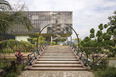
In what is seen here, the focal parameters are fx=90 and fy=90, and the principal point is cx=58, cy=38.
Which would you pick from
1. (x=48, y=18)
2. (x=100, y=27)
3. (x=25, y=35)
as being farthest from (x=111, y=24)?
(x=25, y=35)

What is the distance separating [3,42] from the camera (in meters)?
6.02

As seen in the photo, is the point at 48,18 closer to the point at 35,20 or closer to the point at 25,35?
the point at 35,20

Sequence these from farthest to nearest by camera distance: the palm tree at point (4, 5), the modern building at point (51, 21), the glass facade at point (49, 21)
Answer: the glass facade at point (49, 21) < the modern building at point (51, 21) < the palm tree at point (4, 5)

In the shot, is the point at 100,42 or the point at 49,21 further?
the point at 49,21

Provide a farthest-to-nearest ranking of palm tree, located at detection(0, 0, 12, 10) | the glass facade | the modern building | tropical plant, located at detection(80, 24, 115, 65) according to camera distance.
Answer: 1. the glass facade
2. the modern building
3. tropical plant, located at detection(80, 24, 115, 65)
4. palm tree, located at detection(0, 0, 12, 10)

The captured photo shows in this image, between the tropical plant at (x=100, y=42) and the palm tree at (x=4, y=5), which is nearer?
the palm tree at (x=4, y=5)

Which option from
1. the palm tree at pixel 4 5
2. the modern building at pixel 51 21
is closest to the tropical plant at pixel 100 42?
the palm tree at pixel 4 5

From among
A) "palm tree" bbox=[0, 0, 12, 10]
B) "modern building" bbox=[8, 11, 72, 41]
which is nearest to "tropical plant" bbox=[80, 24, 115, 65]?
"palm tree" bbox=[0, 0, 12, 10]

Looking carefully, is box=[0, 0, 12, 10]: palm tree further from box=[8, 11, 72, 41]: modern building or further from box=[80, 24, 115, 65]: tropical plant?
box=[8, 11, 72, 41]: modern building

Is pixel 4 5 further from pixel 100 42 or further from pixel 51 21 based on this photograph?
pixel 51 21

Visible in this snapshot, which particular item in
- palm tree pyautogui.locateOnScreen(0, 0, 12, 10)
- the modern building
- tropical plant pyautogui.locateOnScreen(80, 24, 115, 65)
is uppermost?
the modern building

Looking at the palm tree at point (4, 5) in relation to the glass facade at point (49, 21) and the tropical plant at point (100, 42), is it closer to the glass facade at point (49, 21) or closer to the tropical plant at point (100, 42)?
the tropical plant at point (100, 42)

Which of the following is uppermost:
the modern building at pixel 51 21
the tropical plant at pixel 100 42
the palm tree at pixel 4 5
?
the modern building at pixel 51 21

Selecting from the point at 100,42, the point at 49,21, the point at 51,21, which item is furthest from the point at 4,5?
the point at 51,21
